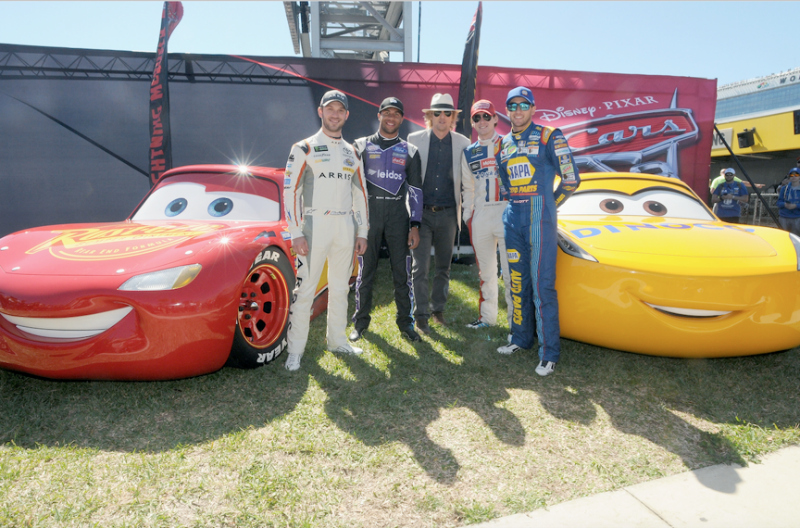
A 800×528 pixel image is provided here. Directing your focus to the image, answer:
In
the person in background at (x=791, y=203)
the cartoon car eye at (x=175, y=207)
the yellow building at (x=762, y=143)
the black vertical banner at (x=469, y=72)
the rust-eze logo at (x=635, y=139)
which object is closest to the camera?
the cartoon car eye at (x=175, y=207)

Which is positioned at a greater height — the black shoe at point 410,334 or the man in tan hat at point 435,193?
the man in tan hat at point 435,193

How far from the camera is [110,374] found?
7.51 feet

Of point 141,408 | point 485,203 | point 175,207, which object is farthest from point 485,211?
point 141,408

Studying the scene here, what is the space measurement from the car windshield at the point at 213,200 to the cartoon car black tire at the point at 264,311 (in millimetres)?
503

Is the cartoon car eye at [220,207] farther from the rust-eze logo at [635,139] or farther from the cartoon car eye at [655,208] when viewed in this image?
the rust-eze logo at [635,139]

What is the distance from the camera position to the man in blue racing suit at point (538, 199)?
2.90 meters

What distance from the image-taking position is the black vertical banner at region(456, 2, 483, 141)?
7066 mm

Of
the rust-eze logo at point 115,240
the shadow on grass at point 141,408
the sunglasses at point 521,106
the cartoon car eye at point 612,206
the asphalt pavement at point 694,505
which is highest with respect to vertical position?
the sunglasses at point 521,106

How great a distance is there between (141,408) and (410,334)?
186 centimetres

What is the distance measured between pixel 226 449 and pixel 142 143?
7.52 metres

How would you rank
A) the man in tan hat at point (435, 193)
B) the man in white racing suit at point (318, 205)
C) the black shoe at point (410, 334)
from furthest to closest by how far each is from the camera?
the man in tan hat at point (435, 193)
the black shoe at point (410, 334)
the man in white racing suit at point (318, 205)

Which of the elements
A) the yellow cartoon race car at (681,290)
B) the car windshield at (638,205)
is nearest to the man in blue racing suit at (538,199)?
the yellow cartoon race car at (681,290)

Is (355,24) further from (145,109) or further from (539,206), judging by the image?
(539,206)

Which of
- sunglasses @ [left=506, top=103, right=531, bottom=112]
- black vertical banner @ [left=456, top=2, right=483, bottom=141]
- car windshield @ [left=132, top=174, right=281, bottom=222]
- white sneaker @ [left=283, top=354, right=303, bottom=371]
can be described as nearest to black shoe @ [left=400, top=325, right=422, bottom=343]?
white sneaker @ [left=283, top=354, right=303, bottom=371]
